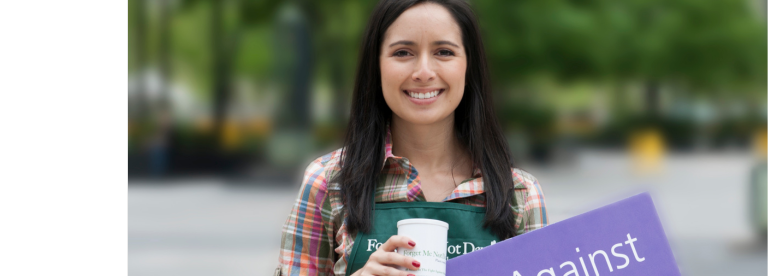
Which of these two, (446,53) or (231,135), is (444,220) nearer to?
(446,53)

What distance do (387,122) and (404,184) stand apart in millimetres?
196

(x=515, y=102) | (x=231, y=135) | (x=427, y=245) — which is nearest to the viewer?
(x=427, y=245)

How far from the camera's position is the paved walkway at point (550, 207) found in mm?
7242

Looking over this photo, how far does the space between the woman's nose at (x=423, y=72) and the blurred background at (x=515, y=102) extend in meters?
6.85

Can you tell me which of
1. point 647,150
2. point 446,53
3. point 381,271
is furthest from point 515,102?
A: point 381,271

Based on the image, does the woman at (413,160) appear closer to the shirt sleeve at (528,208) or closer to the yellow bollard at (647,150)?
the shirt sleeve at (528,208)

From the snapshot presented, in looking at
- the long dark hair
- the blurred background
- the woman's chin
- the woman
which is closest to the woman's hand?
the woman

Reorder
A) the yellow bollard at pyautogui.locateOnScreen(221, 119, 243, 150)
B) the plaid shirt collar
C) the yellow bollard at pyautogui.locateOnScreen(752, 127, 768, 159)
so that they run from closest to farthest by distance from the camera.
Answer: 1. the plaid shirt collar
2. the yellow bollard at pyautogui.locateOnScreen(752, 127, 768, 159)
3. the yellow bollard at pyautogui.locateOnScreen(221, 119, 243, 150)

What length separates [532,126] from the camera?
10109 millimetres

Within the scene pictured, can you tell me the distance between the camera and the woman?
1811 millimetres

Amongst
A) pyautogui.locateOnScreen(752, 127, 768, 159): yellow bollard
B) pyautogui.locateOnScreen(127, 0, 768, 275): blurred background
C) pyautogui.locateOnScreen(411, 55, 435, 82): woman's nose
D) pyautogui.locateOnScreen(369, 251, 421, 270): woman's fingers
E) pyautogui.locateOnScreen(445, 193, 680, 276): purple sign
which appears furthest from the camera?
pyautogui.locateOnScreen(752, 127, 768, 159): yellow bollard

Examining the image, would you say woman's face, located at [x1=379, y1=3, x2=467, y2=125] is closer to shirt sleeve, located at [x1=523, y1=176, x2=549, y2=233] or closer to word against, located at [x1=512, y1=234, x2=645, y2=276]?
shirt sleeve, located at [x1=523, y1=176, x2=549, y2=233]

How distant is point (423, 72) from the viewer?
5.80ft

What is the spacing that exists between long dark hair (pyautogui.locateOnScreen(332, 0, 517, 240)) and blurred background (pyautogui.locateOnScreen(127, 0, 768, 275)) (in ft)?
21.8
